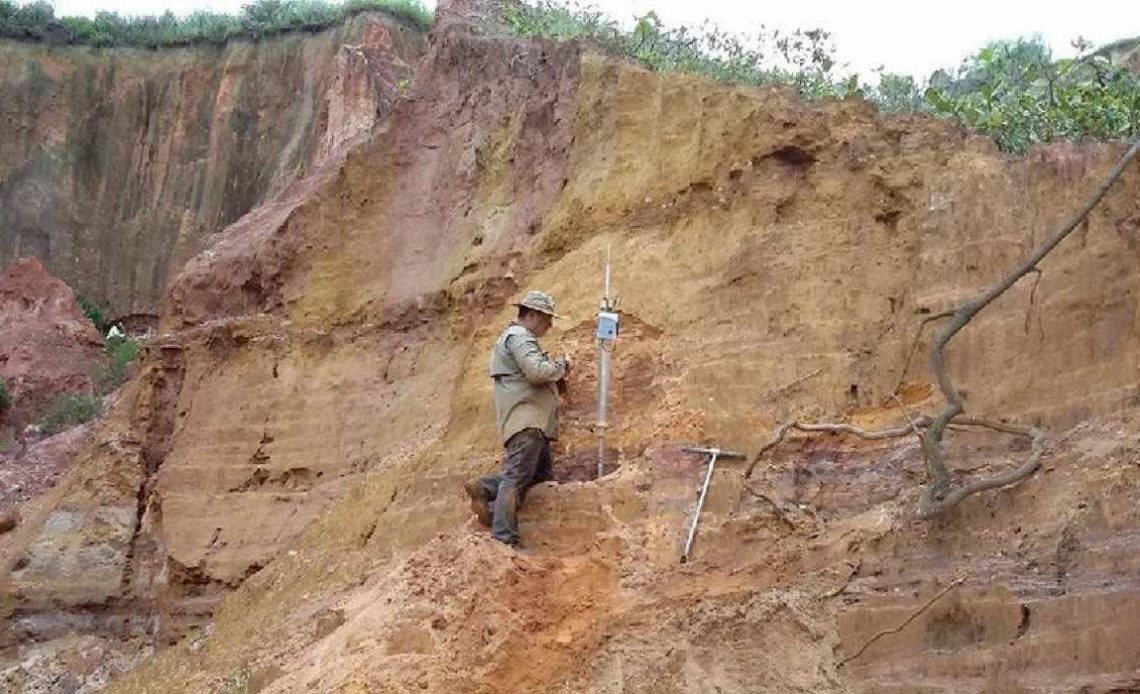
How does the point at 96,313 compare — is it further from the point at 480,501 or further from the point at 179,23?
the point at 480,501

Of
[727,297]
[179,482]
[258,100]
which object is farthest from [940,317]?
[258,100]

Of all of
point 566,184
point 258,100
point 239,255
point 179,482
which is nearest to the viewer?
point 566,184

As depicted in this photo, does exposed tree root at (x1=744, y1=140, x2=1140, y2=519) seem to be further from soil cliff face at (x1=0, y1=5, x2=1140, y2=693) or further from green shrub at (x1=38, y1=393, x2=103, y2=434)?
green shrub at (x1=38, y1=393, x2=103, y2=434)

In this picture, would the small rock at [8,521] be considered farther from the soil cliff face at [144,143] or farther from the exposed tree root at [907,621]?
the soil cliff face at [144,143]

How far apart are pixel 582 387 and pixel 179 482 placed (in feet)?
14.1

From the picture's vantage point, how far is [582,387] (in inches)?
452

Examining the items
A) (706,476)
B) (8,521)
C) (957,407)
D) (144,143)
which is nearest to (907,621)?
(957,407)

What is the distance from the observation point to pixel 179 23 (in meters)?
30.9

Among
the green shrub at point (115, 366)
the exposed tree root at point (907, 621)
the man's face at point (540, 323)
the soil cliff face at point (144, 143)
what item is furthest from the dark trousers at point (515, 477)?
the soil cliff face at point (144, 143)

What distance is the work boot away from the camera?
10.7 meters

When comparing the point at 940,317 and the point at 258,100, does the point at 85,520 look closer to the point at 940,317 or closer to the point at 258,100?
the point at 940,317

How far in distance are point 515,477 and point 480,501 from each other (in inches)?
12.5

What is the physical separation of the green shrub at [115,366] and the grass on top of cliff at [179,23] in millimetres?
7170

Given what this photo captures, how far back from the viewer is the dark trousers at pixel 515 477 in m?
10.4
